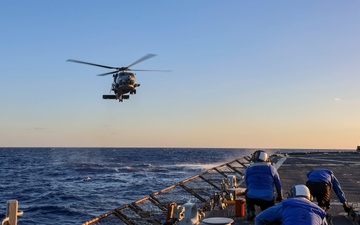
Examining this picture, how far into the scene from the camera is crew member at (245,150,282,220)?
10242 mm

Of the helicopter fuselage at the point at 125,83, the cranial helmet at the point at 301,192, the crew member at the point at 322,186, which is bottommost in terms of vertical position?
the crew member at the point at 322,186

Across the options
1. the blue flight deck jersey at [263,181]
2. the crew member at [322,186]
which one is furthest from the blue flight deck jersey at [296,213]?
the crew member at [322,186]

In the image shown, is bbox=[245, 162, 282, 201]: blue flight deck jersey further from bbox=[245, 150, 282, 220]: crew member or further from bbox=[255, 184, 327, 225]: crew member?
bbox=[255, 184, 327, 225]: crew member

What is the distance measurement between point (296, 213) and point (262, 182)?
13.4 ft

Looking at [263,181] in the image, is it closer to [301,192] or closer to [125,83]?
[301,192]

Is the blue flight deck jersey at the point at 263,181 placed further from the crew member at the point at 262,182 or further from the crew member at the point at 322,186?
the crew member at the point at 322,186

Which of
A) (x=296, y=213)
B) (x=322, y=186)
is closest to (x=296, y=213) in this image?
(x=296, y=213)

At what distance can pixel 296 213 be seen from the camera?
20.4 ft

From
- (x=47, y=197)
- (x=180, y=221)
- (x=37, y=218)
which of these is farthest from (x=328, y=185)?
(x=47, y=197)

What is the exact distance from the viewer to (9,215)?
26.7 ft

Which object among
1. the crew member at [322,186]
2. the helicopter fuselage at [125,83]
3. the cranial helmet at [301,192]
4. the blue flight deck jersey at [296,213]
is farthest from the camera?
the helicopter fuselage at [125,83]

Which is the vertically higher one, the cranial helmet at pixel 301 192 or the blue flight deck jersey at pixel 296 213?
the cranial helmet at pixel 301 192

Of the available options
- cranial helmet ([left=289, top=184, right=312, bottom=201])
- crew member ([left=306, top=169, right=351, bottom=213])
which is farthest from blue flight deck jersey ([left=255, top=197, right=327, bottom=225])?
crew member ([left=306, top=169, right=351, bottom=213])

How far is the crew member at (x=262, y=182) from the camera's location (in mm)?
10242
